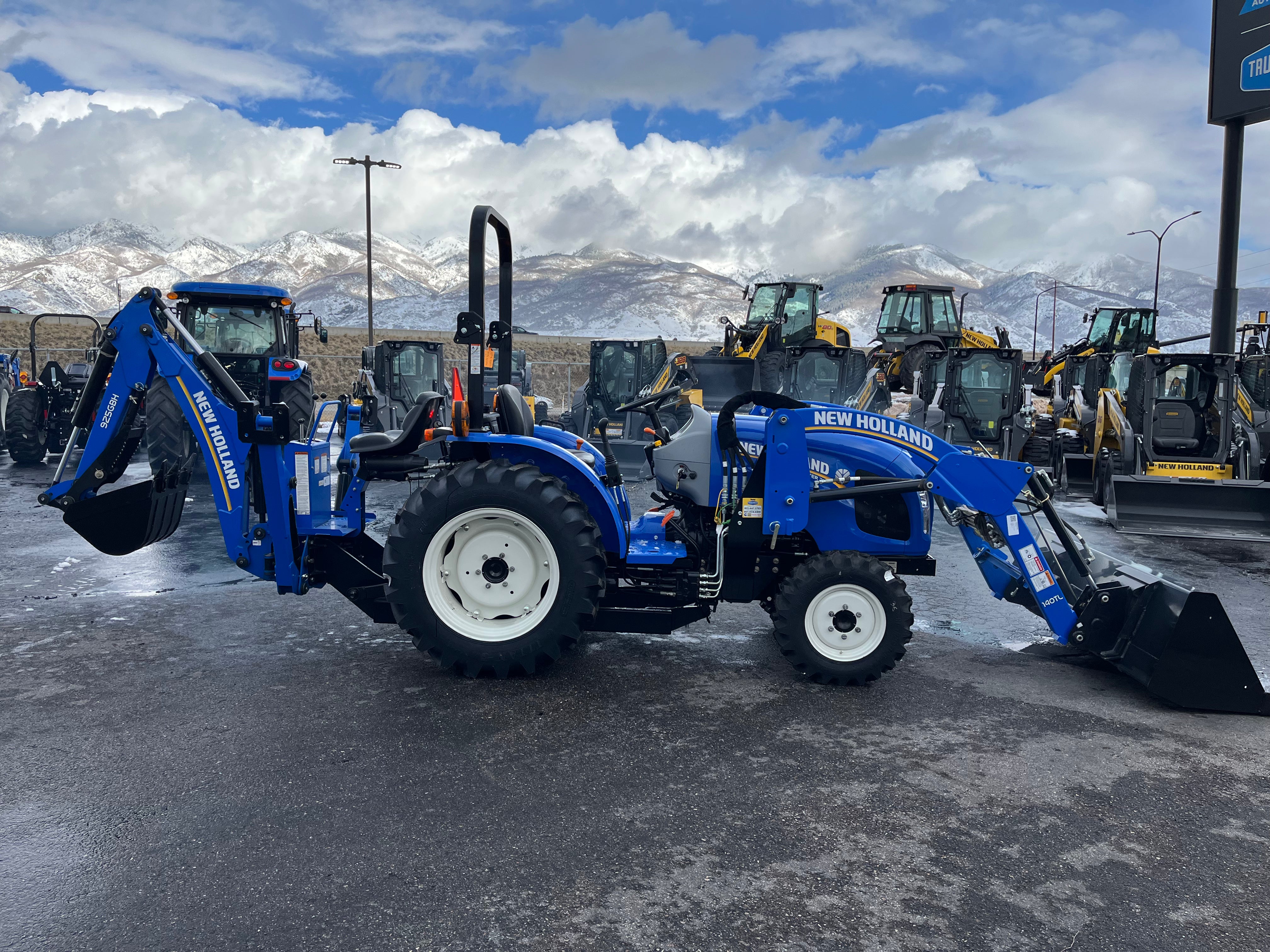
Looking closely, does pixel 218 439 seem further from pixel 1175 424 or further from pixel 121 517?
pixel 1175 424

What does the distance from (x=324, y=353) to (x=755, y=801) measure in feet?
142

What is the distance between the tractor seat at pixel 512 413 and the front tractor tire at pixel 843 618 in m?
1.56

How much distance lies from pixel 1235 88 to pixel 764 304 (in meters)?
9.09

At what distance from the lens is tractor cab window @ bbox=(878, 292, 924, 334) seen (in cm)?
2252

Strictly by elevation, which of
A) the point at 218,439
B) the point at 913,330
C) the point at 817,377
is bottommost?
the point at 218,439

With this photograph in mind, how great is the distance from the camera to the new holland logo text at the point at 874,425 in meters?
4.82

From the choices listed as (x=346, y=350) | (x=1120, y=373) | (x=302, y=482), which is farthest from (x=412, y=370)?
(x=346, y=350)

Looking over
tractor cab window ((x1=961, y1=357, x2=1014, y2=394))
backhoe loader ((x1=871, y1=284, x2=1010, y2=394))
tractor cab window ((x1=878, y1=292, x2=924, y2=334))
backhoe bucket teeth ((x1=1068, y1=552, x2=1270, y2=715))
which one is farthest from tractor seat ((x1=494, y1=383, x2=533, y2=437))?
tractor cab window ((x1=878, y1=292, x2=924, y2=334))

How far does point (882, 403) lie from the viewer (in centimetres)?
1521

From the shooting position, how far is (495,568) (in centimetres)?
473

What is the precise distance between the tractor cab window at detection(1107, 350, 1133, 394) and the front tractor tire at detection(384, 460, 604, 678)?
447 inches

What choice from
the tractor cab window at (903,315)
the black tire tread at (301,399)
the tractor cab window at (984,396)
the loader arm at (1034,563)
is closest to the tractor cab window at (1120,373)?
the tractor cab window at (984,396)

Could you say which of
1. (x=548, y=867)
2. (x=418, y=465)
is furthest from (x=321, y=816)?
(x=418, y=465)

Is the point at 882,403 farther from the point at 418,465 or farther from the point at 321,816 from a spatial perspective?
the point at 321,816
